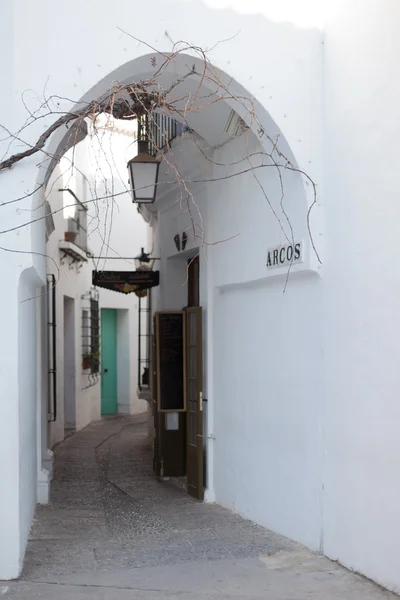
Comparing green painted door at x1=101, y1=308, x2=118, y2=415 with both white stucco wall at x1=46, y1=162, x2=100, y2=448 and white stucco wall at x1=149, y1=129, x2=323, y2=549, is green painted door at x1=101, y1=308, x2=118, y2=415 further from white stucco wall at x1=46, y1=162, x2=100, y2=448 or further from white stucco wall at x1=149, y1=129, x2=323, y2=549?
white stucco wall at x1=149, y1=129, x2=323, y2=549

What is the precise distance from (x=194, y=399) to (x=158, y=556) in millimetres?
2888

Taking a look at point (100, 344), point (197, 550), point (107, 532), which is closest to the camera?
point (197, 550)

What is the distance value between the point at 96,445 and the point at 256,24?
9267 mm

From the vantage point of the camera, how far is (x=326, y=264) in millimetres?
6078

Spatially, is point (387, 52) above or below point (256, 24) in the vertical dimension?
below

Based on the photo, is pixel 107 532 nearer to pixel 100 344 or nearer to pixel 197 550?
pixel 197 550

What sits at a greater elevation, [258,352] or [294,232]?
[294,232]

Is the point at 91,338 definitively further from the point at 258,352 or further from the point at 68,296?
the point at 258,352

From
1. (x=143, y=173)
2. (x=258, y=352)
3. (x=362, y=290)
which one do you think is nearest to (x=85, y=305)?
(x=143, y=173)

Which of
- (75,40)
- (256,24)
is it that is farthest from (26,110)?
(256,24)

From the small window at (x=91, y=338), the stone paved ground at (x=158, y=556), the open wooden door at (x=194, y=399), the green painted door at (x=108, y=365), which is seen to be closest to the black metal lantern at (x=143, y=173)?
the open wooden door at (x=194, y=399)

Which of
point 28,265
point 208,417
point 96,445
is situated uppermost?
point 28,265

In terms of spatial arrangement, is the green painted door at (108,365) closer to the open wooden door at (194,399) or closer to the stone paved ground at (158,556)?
the stone paved ground at (158,556)

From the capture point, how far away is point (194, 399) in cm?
906
